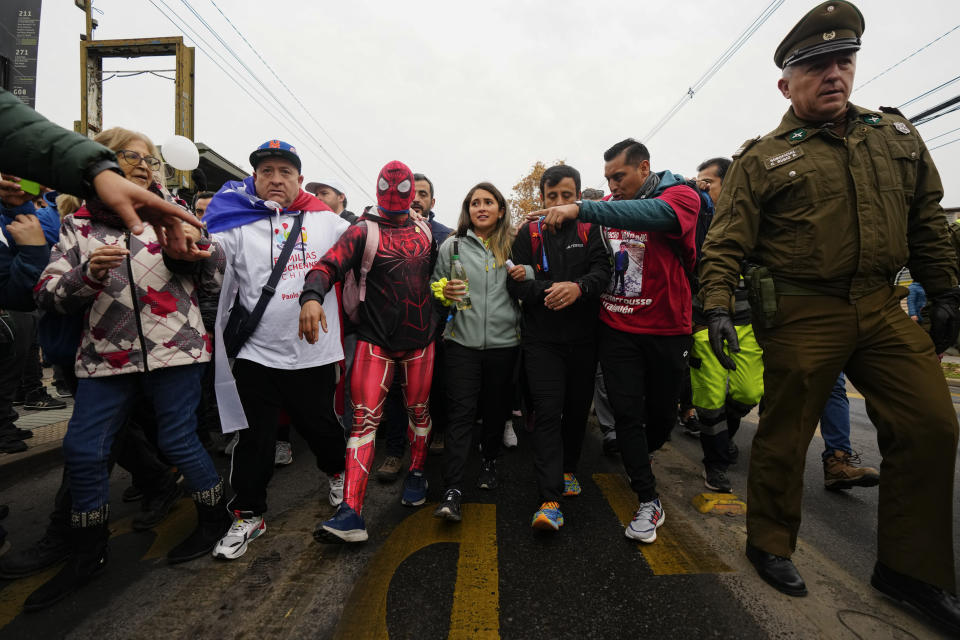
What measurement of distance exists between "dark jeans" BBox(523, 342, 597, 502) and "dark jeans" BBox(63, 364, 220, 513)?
182 cm

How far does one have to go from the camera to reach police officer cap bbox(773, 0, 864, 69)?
1.83m

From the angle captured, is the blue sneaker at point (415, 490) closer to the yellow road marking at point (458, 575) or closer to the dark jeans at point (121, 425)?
the yellow road marking at point (458, 575)

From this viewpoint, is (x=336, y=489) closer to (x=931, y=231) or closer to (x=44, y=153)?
(x=44, y=153)

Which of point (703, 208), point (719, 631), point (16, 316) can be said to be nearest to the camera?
point (719, 631)

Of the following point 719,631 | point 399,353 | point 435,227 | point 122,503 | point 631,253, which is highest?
point 435,227

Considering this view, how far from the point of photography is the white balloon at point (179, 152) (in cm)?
527

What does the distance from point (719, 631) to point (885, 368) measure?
1.30m

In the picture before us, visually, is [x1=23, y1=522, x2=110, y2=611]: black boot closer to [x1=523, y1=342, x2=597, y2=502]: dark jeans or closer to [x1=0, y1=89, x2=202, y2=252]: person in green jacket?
[x1=0, y1=89, x2=202, y2=252]: person in green jacket

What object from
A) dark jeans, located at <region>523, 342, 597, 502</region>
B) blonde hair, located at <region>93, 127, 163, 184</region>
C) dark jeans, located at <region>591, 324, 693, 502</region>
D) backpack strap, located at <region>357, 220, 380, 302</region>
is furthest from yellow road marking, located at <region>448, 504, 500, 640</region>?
blonde hair, located at <region>93, 127, 163, 184</region>

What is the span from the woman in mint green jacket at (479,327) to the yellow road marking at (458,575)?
0.28 metres

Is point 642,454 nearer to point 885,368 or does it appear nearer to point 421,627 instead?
point 885,368

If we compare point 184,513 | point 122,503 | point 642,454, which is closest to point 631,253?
point 642,454

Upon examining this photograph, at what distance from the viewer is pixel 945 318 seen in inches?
75.5

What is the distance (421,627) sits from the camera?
1590 millimetres
